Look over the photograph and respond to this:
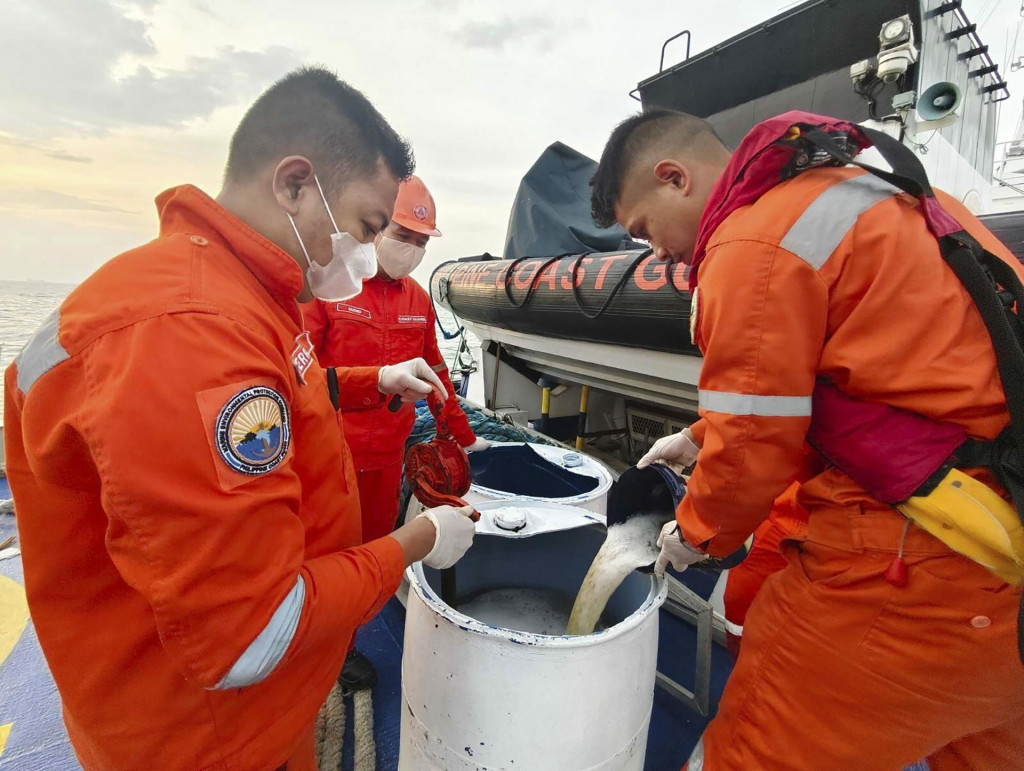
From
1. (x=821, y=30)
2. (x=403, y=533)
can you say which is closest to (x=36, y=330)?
(x=403, y=533)

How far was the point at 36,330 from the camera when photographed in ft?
1.98

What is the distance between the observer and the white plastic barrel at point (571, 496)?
60.0 inches

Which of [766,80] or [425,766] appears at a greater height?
[766,80]

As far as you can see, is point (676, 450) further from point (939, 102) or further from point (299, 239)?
point (939, 102)

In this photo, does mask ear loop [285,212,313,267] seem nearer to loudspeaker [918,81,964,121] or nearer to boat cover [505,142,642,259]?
loudspeaker [918,81,964,121]

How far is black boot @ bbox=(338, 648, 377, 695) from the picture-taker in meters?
1.72

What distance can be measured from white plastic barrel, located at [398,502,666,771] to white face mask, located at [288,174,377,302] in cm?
61

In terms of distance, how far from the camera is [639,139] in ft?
3.92

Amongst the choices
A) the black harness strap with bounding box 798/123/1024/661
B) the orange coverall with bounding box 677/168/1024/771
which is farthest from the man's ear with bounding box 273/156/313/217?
the black harness strap with bounding box 798/123/1024/661

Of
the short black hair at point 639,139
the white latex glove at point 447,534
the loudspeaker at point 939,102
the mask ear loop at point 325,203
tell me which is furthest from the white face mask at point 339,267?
the loudspeaker at point 939,102

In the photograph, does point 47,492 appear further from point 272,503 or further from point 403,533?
point 403,533

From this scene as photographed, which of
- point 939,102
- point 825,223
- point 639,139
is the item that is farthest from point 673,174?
point 939,102

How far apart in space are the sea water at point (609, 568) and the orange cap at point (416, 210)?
1348 mm

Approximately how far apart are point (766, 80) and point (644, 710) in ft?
13.4
